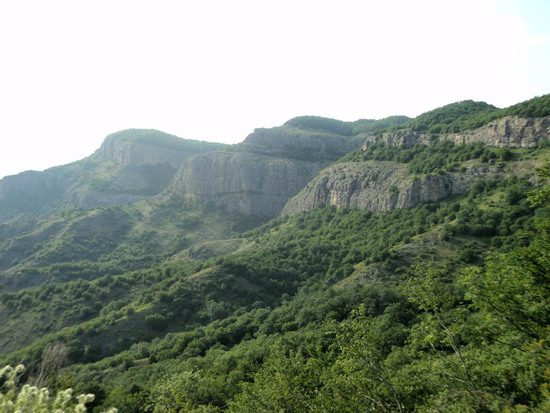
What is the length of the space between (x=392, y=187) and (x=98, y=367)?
266ft

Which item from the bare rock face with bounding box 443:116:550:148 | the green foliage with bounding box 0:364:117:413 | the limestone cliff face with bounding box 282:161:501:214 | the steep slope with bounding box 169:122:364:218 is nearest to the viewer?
the green foliage with bounding box 0:364:117:413

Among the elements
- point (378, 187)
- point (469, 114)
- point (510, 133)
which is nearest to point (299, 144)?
point (469, 114)

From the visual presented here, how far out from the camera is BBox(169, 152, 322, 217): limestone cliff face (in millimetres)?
161750

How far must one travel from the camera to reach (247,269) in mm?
80375

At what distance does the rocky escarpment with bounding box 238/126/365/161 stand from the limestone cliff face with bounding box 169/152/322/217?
29.8ft

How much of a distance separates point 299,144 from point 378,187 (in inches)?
3751

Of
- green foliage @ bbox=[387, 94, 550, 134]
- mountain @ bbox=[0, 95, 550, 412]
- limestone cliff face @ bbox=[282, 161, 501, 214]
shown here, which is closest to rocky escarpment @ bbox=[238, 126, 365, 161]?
mountain @ bbox=[0, 95, 550, 412]

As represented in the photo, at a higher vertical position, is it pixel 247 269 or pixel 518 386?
pixel 518 386

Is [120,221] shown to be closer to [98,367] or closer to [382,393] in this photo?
[98,367]

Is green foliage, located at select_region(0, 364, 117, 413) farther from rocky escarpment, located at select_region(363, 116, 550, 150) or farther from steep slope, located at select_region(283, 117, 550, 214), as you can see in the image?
rocky escarpment, located at select_region(363, 116, 550, 150)

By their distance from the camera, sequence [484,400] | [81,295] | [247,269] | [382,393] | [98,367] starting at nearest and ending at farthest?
[484,400] < [382,393] < [98,367] < [81,295] < [247,269]

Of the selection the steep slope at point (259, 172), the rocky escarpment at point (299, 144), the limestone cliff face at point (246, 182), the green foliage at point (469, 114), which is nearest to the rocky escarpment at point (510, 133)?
the green foliage at point (469, 114)

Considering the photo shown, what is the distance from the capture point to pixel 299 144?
181 metres

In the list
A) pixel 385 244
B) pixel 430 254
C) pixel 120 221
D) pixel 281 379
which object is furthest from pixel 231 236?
pixel 281 379
